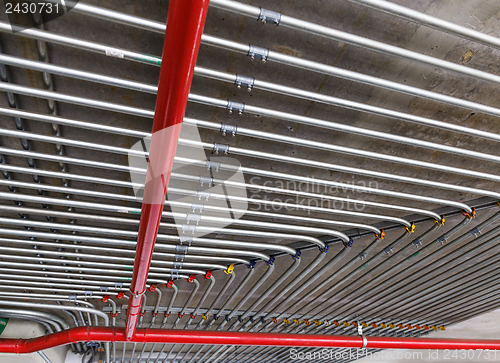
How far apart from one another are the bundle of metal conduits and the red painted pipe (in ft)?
0.08

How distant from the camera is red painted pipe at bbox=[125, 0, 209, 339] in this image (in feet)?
5.04

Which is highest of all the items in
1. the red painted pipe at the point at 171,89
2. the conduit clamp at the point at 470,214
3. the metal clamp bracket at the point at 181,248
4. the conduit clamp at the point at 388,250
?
the conduit clamp at the point at 470,214

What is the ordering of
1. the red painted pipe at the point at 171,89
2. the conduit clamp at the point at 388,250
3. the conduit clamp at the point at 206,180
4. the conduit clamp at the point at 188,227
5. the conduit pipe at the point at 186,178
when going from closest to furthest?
the red painted pipe at the point at 171,89
the conduit pipe at the point at 186,178
the conduit clamp at the point at 206,180
the conduit clamp at the point at 188,227
the conduit clamp at the point at 388,250

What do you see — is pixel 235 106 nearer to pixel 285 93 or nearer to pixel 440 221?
pixel 285 93

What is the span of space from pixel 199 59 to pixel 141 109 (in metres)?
0.61

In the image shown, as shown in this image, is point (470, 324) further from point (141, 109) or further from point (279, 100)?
point (141, 109)

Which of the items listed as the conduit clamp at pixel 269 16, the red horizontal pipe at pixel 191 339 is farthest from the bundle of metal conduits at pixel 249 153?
the red horizontal pipe at pixel 191 339

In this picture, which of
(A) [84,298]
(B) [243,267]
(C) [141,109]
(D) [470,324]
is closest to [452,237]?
(B) [243,267]

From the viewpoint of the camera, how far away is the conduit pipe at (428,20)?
7.18 feet

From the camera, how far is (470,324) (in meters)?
9.95

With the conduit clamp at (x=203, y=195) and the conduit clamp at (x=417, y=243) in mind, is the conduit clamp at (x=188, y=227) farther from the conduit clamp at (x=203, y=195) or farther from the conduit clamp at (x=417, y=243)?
the conduit clamp at (x=417, y=243)

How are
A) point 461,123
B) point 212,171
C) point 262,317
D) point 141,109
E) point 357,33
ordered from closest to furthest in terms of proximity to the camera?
point 357,33 < point 141,109 < point 461,123 < point 212,171 < point 262,317

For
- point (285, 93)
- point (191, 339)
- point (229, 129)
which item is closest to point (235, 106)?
point (229, 129)

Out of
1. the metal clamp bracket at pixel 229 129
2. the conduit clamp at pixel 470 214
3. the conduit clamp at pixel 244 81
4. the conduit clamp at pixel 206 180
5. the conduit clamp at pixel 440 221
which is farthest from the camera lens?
the conduit clamp at pixel 440 221
